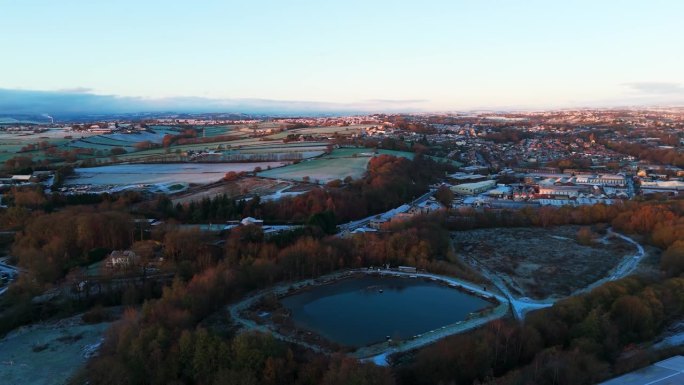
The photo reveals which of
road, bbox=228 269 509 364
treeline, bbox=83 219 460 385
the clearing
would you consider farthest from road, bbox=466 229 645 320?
the clearing

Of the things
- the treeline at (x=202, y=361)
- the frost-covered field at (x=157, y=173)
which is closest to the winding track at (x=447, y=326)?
the treeline at (x=202, y=361)

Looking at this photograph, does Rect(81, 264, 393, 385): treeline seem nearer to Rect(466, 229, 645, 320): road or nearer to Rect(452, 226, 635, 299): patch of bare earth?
Rect(466, 229, 645, 320): road

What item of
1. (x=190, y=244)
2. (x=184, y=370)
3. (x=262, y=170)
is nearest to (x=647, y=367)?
(x=184, y=370)

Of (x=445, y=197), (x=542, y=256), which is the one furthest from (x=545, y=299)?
(x=445, y=197)

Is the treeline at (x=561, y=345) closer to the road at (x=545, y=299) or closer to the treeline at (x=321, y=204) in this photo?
the road at (x=545, y=299)

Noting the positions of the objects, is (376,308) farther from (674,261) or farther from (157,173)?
(157,173)
